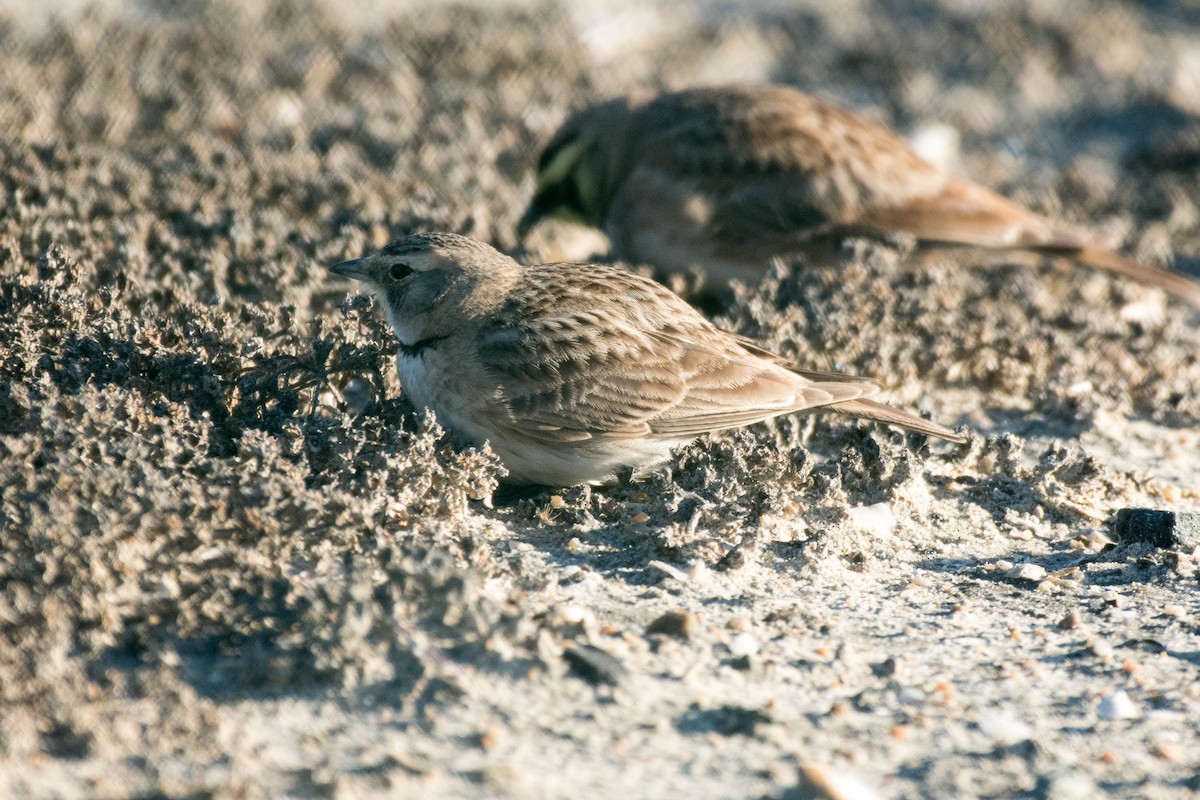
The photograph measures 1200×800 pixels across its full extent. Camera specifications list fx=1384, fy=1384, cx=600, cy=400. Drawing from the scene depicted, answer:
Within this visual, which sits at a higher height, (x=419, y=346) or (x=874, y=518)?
(x=419, y=346)

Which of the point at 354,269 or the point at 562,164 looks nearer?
the point at 354,269

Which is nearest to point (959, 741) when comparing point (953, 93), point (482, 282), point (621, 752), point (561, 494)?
point (621, 752)

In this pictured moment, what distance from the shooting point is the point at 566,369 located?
493cm

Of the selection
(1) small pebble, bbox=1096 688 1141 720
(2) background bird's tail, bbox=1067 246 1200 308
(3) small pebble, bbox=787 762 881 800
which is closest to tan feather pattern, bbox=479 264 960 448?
(1) small pebble, bbox=1096 688 1141 720

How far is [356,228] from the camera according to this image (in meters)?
6.80

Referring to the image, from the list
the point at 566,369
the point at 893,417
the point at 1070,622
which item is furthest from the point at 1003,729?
the point at 566,369

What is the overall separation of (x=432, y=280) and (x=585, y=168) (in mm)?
2923

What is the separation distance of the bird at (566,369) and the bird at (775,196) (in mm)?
2045

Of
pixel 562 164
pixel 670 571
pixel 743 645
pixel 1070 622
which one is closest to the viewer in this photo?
pixel 743 645

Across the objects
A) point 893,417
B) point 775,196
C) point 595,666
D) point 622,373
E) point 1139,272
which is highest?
point 775,196

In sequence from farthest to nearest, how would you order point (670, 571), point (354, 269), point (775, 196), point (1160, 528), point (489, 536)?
point (775, 196) → point (354, 269) → point (1160, 528) → point (489, 536) → point (670, 571)

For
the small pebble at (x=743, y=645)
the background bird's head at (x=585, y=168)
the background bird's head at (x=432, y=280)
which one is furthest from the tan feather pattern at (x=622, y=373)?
the background bird's head at (x=585, y=168)

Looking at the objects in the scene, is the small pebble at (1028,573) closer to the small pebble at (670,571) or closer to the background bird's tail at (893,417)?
the background bird's tail at (893,417)

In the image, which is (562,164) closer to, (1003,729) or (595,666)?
(595,666)
